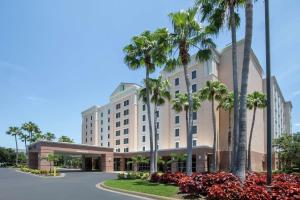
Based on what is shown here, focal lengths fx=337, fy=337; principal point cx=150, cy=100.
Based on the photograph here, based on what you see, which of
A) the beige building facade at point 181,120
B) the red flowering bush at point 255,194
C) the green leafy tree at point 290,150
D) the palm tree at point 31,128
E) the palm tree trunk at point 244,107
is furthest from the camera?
the palm tree at point 31,128

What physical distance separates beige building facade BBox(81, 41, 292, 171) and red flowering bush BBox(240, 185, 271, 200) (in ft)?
89.8

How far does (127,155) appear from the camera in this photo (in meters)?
71.9

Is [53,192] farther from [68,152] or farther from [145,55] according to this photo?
[68,152]

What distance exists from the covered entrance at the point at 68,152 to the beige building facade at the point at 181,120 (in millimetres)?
5031

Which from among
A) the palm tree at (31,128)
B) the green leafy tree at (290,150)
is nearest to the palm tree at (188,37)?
the green leafy tree at (290,150)

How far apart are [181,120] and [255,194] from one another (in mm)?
48227

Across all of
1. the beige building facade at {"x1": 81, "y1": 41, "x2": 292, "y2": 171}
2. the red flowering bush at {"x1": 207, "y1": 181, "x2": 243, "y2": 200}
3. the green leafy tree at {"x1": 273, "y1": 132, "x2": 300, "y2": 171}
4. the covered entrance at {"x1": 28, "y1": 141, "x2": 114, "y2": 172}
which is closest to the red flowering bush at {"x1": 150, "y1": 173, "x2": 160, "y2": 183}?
the red flowering bush at {"x1": 207, "y1": 181, "x2": 243, "y2": 200}

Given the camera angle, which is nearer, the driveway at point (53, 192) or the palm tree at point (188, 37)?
the driveway at point (53, 192)

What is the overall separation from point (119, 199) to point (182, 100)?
2738 cm

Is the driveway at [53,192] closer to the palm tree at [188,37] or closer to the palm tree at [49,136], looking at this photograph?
the palm tree at [188,37]

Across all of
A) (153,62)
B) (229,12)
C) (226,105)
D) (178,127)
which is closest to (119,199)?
(229,12)

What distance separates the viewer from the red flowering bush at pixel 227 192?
43.5 feet

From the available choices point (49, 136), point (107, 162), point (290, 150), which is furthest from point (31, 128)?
point (290, 150)

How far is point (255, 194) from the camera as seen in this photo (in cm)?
1265
